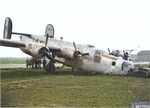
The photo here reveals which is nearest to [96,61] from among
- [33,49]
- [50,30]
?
[33,49]

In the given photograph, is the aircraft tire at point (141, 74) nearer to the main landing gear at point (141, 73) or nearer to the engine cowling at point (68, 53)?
the main landing gear at point (141, 73)

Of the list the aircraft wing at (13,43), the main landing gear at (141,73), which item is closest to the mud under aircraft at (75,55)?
the aircraft wing at (13,43)

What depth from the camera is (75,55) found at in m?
10.4

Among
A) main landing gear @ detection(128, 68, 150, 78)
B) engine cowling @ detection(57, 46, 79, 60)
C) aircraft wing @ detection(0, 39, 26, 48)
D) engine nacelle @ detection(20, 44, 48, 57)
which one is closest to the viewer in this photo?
aircraft wing @ detection(0, 39, 26, 48)

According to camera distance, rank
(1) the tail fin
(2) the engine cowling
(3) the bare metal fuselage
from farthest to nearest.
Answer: (1) the tail fin < (2) the engine cowling < (3) the bare metal fuselage

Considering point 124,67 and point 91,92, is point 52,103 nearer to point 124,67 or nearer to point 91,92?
point 91,92

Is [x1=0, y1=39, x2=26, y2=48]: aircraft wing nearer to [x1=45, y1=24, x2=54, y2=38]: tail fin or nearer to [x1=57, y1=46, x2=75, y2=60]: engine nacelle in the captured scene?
[x1=57, y1=46, x2=75, y2=60]: engine nacelle

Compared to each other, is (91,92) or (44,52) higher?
(44,52)

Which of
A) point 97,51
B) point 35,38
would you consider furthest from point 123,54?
point 35,38

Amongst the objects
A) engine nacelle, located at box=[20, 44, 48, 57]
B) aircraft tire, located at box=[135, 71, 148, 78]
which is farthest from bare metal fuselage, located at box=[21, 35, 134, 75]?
aircraft tire, located at box=[135, 71, 148, 78]

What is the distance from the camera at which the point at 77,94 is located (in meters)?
5.11

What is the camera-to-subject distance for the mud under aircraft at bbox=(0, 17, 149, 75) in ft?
30.8

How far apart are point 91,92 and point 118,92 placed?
0.88m

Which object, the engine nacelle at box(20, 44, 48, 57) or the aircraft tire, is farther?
the engine nacelle at box(20, 44, 48, 57)
